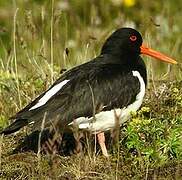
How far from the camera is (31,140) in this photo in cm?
762

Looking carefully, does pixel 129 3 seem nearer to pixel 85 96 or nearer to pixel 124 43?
pixel 124 43

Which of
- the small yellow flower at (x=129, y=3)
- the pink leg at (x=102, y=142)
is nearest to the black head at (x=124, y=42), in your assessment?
the pink leg at (x=102, y=142)

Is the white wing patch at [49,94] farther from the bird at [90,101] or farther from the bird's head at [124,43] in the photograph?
the bird's head at [124,43]

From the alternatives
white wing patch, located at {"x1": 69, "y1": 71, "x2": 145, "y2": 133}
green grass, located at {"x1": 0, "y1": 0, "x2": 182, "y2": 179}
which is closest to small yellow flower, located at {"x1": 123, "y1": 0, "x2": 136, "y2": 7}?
green grass, located at {"x1": 0, "y1": 0, "x2": 182, "y2": 179}

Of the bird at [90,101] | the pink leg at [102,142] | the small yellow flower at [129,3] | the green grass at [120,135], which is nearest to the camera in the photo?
the green grass at [120,135]

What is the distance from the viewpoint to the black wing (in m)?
6.87

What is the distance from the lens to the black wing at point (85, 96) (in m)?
6.87

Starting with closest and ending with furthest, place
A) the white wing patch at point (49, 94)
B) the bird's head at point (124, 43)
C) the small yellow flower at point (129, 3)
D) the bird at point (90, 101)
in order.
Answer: the bird at point (90, 101)
the white wing patch at point (49, 94)
the bird's head at point (124, 43)
the small yellow flower at point (129, 3)

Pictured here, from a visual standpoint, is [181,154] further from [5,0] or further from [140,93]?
[5,0]

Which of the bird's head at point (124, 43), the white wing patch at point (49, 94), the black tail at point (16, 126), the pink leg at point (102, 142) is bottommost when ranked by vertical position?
the pink leg at point (102, 142)

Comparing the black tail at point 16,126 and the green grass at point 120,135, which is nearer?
the green grass at point 120,135

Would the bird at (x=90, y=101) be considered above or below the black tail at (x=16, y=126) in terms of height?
above

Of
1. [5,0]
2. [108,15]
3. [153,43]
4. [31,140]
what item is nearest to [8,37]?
[5,0]

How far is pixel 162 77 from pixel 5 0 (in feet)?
19.2
